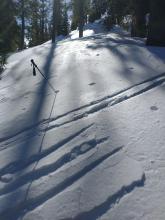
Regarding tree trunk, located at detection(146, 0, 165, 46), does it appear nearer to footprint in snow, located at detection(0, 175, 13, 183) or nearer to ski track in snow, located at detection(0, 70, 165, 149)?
ski track in snow, located at detection(0, 70, 165, 149)

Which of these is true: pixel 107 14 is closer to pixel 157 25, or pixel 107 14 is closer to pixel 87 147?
pixel 157 25

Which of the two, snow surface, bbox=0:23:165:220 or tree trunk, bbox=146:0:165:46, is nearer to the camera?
snow surface, bbox=0:23:165:220

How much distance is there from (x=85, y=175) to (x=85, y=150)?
1.97ft

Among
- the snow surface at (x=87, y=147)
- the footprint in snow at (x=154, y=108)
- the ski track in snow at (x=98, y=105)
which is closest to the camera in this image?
the snow surface at (x=87, y=147)

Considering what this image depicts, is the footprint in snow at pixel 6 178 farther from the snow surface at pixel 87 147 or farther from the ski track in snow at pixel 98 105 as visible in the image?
the ski track in snow at pixel 98 105

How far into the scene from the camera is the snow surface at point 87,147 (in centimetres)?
398

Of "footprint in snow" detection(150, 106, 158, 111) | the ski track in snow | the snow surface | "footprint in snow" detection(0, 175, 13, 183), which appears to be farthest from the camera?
the ski track in snow

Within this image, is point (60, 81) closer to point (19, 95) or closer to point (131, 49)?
point (19, 95)

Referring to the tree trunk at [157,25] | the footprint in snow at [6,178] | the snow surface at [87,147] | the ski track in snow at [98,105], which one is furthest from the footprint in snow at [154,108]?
the tree trunk at [157,25]

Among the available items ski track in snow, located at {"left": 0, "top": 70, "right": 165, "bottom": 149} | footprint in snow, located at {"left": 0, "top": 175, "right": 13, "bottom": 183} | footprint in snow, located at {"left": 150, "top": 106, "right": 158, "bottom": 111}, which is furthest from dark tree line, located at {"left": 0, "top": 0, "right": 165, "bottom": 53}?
footprint in snow, located at {"left": 0, "top": 175, "right": 13, "bottom": 183}

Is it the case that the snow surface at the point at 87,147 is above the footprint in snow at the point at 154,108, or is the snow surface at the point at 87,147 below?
below

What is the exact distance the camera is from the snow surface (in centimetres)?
398

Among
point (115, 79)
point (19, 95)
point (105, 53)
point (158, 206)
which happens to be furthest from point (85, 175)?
point (105, 53)

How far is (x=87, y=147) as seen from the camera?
512cm
